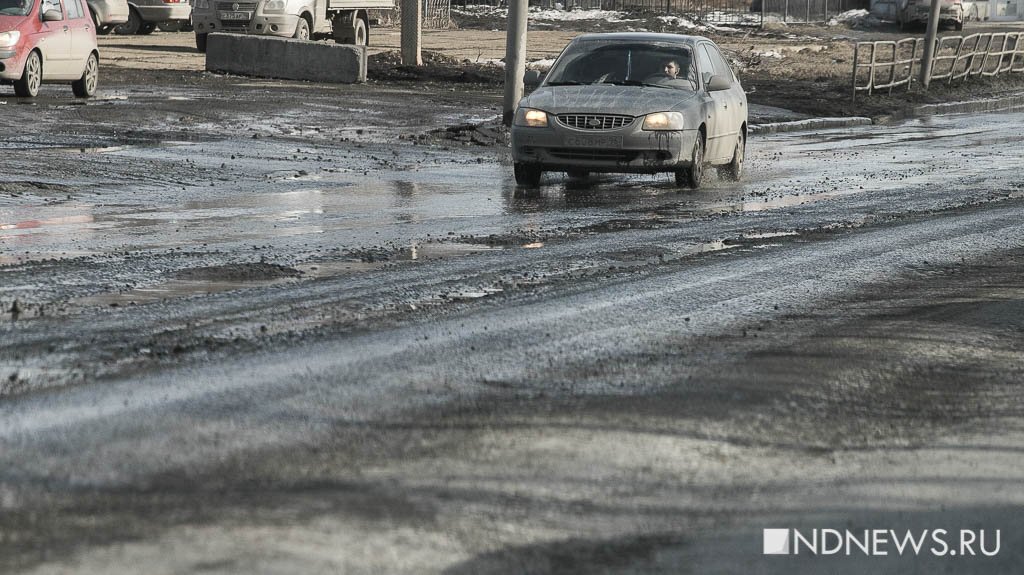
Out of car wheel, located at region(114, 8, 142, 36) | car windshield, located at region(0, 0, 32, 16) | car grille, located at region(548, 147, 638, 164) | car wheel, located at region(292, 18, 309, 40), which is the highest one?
car windshield, located at region(0, 0, 32, 16)

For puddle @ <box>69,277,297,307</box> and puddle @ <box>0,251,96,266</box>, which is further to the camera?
puddle @ <box>0,251,96,266</box>

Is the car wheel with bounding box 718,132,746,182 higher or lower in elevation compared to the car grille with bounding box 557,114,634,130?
lower

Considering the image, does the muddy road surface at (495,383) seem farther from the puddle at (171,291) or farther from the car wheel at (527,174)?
the car wheel at (527,174)

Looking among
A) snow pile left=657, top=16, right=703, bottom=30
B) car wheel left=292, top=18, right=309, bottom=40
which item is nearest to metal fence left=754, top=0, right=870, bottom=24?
snow pile left=657, top=16, right=703, bottom=30

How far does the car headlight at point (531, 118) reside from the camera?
613 inches

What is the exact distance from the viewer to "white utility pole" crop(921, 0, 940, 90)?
3494 centimetres

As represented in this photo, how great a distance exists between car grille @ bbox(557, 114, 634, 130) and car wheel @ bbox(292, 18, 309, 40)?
20389mm

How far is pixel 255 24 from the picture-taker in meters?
33.8

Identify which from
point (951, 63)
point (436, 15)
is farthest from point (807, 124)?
point (436, 15)

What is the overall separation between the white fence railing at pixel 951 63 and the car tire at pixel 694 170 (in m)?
17.2

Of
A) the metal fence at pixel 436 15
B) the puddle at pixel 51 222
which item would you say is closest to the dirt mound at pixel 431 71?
the puddle at pixel 51 222

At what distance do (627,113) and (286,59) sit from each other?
1526 centimetres

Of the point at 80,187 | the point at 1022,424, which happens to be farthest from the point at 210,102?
the point at 1022,424

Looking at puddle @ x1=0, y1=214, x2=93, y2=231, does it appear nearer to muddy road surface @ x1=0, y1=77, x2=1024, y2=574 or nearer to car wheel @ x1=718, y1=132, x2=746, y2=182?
muddy road surface @ x1=0, y1=77, x2=1024, y2=574
